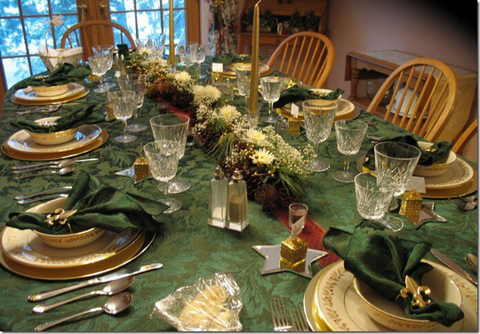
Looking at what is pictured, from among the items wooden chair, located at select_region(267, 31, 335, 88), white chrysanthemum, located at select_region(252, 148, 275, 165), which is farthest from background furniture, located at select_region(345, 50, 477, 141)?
white chrysanthemum, located at select_region(252, 148, 275, 165)

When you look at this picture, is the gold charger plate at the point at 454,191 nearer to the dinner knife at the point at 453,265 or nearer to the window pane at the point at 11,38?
the dinner knife at the point at 453,265

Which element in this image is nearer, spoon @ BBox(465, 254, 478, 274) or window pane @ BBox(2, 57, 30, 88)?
spoon @ BBox(465, 254, 478, 274)

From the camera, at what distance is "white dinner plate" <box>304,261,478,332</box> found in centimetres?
71

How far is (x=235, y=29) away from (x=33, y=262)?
358 cm

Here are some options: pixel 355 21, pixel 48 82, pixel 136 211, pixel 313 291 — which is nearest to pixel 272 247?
pixel 313 291

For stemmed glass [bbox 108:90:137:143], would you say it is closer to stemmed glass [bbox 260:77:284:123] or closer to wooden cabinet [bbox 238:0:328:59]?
stemmed glass [bbox 260:77:284:123]

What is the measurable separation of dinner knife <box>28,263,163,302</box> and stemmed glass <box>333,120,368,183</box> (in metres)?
0.60

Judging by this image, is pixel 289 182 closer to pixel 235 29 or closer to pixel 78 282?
pixel 78 282

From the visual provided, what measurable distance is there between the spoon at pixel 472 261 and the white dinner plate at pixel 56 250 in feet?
2.22

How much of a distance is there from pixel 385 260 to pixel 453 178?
0.57m

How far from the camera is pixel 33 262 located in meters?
0.86

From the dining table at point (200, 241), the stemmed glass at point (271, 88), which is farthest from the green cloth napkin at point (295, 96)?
the dining table at point (200, 241)

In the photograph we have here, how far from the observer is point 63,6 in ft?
11.8

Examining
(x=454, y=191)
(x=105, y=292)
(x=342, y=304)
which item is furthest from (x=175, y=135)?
(x=454, y=191)
